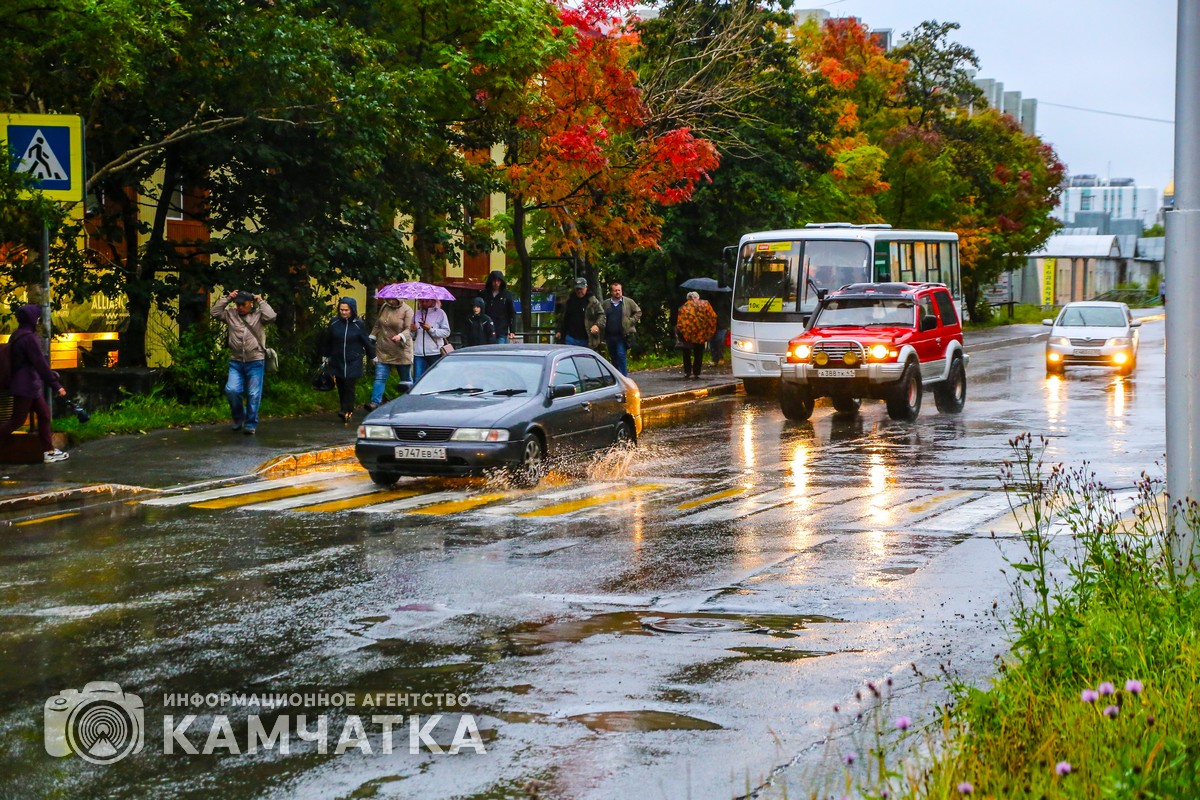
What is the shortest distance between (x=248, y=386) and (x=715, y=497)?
789 cm

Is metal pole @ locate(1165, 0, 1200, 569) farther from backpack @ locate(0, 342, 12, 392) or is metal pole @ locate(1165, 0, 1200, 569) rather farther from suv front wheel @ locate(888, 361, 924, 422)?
suv front wheel @ locate(888, 361, 924, 422)

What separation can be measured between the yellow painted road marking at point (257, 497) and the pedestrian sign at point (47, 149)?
12.8 ft

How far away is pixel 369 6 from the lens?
24734 millimetres

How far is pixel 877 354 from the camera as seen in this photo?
21.8 metres

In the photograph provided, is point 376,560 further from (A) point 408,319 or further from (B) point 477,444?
(A) point 408,319

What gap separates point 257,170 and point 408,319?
13.2ft

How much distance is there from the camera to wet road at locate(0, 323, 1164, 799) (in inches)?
224

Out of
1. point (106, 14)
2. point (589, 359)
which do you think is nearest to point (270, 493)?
point (589, 359)

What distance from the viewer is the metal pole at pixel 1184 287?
23.3ft

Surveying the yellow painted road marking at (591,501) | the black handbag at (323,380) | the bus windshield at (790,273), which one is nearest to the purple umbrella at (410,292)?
the black handbag at (323,380)

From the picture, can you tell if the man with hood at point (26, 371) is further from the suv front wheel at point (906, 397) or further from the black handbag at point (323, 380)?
the suv front wheel at point (906, 397)

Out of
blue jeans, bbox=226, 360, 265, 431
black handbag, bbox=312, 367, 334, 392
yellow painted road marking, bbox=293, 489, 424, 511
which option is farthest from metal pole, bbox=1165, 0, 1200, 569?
black handbag, bbox=312, 367, 334, 392

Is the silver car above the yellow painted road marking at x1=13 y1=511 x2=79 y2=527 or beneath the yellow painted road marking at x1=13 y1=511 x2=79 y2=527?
above

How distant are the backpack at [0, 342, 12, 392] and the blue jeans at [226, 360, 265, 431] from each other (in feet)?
12.2
